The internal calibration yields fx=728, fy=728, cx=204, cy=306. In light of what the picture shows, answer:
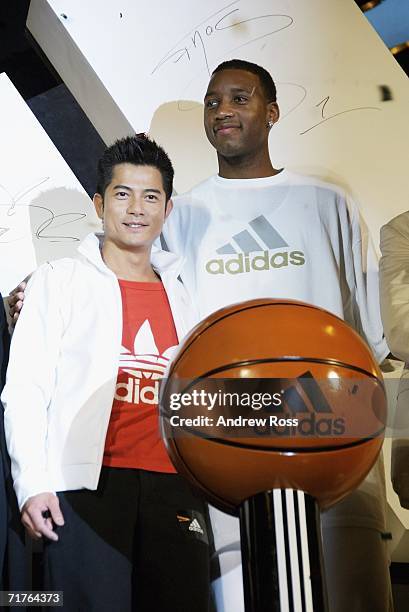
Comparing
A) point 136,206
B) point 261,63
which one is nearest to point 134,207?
point 136,206

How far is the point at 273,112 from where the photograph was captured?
1.81m

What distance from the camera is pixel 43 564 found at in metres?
1.41

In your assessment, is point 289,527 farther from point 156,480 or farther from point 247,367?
point 156,480

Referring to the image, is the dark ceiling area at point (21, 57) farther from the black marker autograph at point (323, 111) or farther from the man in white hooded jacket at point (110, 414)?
the black marker autograph at point (323, 111)

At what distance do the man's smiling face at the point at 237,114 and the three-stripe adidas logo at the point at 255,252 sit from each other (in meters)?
0.21

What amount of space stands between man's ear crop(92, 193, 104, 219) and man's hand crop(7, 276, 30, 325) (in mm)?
235

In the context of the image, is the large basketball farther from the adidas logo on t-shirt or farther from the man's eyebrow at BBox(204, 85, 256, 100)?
the man's eyebrow at BBox(204, 85, 256, 100)

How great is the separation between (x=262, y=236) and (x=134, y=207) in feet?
1.01

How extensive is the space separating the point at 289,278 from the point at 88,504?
2.18 ft

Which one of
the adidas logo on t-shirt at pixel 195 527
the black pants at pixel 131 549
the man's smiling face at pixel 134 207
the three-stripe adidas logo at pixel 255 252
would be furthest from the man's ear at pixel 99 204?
the adidas logo on t-shirt at pixel 195 527

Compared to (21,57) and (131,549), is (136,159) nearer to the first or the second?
(21,57)

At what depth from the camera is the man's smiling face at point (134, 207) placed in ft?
5.62

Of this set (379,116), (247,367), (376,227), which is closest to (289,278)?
(376,227)
